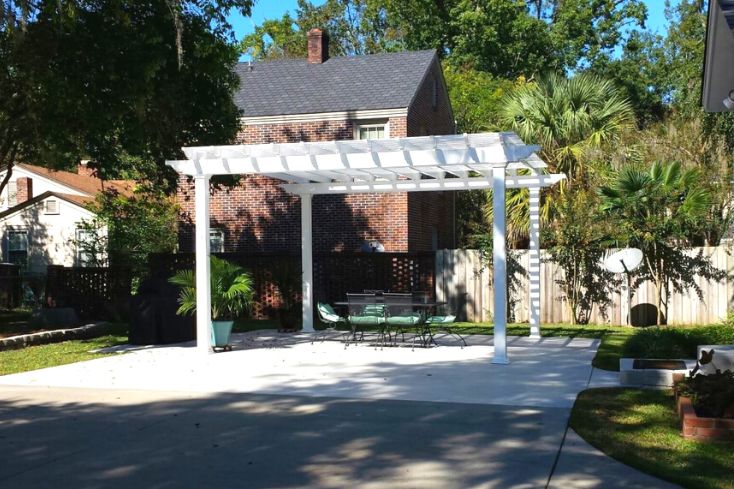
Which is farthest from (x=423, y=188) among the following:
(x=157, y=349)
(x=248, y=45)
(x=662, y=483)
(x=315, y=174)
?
(x=248, y=45)

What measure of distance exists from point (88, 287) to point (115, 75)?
28.4 feet

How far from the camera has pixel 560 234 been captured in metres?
18.3

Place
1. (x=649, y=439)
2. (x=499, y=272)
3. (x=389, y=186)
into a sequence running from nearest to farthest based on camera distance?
(x=649, y=439)
(x=499, y=272)
(x=389, y=186)

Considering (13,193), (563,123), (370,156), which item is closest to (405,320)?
(370,156)

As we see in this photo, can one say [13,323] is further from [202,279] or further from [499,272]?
[499,272]

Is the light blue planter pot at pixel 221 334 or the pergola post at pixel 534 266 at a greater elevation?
the pergola post at pixel 534 266

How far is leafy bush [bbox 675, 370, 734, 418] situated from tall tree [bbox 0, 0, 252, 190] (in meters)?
9.22

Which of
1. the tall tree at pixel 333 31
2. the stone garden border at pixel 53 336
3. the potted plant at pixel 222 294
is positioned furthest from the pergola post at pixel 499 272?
the tall tree at pixel 333 31

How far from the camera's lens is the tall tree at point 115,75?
13.4 meters

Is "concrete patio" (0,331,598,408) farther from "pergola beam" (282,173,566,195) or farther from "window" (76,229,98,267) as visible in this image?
"window" (76,229,98,267)

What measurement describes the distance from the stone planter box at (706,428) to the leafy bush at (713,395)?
13 centimetres

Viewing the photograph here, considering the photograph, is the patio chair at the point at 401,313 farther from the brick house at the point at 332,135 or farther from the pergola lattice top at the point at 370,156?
the brick house at the point at 332,135

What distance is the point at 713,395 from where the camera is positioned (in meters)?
6.93

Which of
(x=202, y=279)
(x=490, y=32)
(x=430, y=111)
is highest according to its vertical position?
(x=490, y=32)
